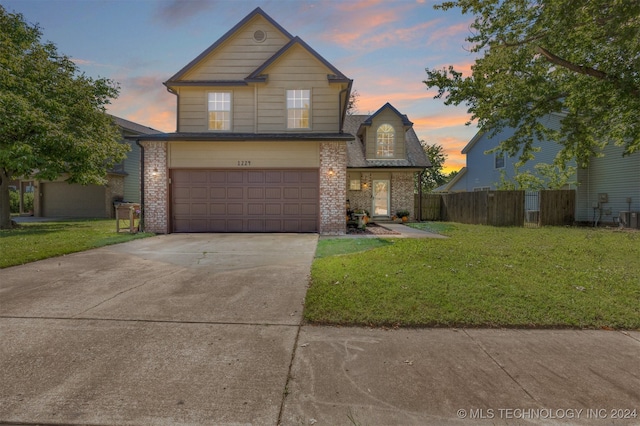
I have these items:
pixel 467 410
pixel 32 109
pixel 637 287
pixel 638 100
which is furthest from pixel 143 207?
pixel 638 100

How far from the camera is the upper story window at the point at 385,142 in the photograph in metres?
17.3

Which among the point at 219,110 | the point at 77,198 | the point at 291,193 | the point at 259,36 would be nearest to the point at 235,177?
the point at 291,193

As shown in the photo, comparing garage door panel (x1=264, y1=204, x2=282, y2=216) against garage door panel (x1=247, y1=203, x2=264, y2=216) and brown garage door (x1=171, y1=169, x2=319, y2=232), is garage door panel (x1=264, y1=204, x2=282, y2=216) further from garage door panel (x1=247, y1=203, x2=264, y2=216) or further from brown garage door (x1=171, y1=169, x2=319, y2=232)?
garage door panel (x1=247, y1=203, x2=264, y2=216)

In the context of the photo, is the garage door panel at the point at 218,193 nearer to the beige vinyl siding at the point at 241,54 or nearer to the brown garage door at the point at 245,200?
the brown garage door at the point at 245,200

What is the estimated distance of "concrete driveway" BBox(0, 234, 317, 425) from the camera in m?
2.10

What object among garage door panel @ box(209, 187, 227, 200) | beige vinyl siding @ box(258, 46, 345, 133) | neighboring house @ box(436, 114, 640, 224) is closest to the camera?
garage door panel @ box(209, 187, 227, 200)

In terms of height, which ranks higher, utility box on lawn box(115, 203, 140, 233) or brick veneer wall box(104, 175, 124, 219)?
brick veneer wall box(104, 175, 124, 219)

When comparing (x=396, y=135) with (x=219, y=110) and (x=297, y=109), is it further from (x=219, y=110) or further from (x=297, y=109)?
(x=219, y=110)

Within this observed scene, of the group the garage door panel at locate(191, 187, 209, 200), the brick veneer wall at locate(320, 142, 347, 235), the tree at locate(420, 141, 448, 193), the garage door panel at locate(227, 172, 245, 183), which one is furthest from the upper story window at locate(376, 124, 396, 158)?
the tree at locate(420, 141, 448, 193)

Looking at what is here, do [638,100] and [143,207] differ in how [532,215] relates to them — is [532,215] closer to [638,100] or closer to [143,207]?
[638,100]

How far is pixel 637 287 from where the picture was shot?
475 centimetres

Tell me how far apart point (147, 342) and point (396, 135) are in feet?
54.2

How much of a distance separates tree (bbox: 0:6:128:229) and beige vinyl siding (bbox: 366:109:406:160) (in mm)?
12928

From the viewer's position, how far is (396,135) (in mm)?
17297
